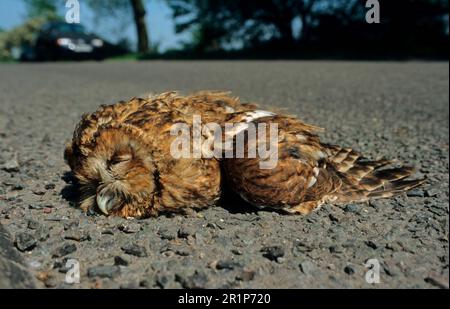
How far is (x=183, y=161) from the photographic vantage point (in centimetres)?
239

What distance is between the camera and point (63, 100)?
8.22m

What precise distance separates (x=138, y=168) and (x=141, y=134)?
0.17m

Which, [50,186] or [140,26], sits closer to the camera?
[50,186]

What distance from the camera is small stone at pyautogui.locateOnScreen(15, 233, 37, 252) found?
2.44m

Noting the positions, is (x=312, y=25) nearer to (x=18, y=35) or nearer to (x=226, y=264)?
(x=226, y=264)

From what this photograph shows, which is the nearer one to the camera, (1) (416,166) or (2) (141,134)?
(2) (141,134)

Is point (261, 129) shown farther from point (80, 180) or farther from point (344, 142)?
point (344, 142)

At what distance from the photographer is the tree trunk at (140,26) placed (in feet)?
79.8

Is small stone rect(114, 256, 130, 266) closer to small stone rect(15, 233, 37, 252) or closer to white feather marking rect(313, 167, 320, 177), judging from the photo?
small stone rect(15, 233, 37, 252)

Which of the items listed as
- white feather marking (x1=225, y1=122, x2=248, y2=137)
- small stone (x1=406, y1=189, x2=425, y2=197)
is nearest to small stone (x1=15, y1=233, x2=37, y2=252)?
white feather marking (x1=225, y1=122, x2=248, y2=137)

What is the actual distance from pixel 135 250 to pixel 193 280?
41 centimetres

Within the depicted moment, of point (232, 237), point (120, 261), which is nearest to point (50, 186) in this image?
point (120, 261)

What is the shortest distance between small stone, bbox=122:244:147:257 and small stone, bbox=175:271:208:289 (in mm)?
289

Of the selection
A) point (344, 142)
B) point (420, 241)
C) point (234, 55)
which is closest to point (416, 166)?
point (344, 142)
